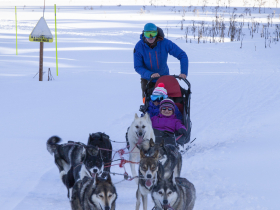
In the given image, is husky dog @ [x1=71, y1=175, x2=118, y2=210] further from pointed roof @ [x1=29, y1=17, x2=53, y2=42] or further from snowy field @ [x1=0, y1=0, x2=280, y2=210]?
pointed roof @ [x1=29, y1=17, x2=53, y2=42]

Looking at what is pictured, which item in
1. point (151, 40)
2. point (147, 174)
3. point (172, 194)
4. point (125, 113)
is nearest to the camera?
point (172, 194)

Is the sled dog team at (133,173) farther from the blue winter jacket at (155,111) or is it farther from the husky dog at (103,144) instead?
the blue winter jacket at (155,111)

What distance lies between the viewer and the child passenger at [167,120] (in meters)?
4.28

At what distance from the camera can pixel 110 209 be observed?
2.61 meters

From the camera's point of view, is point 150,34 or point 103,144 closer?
point 103,144

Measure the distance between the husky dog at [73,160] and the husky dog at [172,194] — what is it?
0.62 m

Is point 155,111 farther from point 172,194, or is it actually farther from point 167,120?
point 172,194

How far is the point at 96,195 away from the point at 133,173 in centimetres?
130

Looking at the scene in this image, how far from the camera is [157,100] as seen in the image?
4.73m

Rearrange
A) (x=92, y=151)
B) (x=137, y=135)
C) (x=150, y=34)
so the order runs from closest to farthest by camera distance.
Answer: (x=92, y=151), (x=137, y=135), (x=150, y=34)

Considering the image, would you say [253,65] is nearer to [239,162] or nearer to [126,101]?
[126,101]

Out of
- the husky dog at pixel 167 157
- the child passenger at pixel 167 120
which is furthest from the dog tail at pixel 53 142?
the child passenger at pixel 167 120

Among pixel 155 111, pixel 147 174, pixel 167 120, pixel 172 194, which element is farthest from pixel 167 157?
pixel 155 111

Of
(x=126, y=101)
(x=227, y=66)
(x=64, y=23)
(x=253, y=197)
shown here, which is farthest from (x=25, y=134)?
(x=64, y=23)
